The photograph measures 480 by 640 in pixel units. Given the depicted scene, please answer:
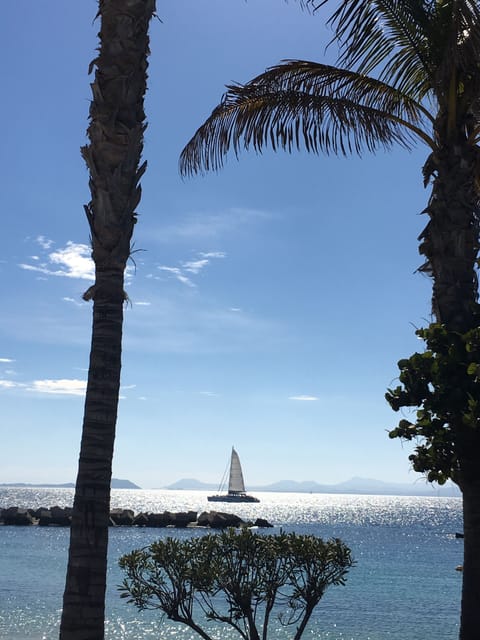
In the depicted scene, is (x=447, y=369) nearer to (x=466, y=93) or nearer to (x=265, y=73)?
(x=466, y=93)

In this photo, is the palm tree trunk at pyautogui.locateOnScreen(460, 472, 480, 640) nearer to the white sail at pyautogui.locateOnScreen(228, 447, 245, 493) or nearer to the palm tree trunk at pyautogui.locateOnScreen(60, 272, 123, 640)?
the palm tree trunk at pyautogui.locateOnScreen(60, 272, 123, 640)

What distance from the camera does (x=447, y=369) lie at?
1071cm

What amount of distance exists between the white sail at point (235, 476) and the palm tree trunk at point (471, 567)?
532ft

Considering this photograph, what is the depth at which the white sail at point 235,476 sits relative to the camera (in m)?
173

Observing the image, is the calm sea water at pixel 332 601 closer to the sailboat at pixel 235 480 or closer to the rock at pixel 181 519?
the rock at pixel 181 519

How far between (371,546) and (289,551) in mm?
84040

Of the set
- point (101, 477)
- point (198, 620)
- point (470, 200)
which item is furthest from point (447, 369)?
point (198, 620)

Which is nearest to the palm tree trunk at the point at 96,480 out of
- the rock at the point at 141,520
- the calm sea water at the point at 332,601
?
the calm sea water at the point at 332,601

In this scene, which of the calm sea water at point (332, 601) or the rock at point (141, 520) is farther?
the rock at point (141, 520)

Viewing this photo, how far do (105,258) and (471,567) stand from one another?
23.0 ft

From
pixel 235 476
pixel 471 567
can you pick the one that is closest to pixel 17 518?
pixel 235 476

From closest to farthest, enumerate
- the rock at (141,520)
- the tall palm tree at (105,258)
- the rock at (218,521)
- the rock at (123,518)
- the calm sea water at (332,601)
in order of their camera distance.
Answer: the tall palm tree at (105,258), the calm sea water at (332,601), the rock at (218,521), the rock at (123,518), the rock at (141,520)

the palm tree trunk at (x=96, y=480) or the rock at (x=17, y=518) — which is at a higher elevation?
the palm tree trunk at (x=96, y=480)

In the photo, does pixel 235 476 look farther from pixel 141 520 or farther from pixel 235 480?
pixel 141 520
